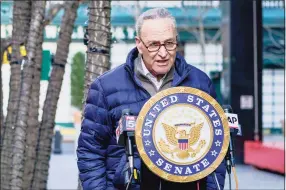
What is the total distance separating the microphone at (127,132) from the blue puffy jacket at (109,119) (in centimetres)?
25

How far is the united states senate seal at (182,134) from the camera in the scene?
419cm

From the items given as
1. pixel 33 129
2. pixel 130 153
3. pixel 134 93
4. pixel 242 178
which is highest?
pixel 134 93

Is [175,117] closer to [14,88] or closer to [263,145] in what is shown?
[14,88]

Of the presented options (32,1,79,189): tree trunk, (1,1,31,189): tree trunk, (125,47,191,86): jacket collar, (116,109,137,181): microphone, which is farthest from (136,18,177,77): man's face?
(32,1,79,189): tree trunk

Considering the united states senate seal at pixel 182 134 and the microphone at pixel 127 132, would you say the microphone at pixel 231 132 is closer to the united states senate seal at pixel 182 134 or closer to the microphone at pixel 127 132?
the united states senate seal at pixel 182 134

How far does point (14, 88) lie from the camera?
11812mm

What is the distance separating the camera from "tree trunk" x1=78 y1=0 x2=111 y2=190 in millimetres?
8039

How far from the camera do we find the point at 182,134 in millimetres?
4250

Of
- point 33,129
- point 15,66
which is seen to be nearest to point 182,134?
point 15,66

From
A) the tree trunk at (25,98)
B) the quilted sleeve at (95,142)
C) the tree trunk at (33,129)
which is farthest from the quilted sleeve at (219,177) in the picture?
the tree trunk at (33,129)

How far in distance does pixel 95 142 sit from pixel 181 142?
0.54 meters

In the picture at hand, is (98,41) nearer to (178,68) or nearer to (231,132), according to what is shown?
(178,68)

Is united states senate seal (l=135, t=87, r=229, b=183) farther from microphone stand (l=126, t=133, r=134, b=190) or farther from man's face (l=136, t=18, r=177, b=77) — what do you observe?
man's face (l=136, t=18, r=177, b=77)

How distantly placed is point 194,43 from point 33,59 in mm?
46565
